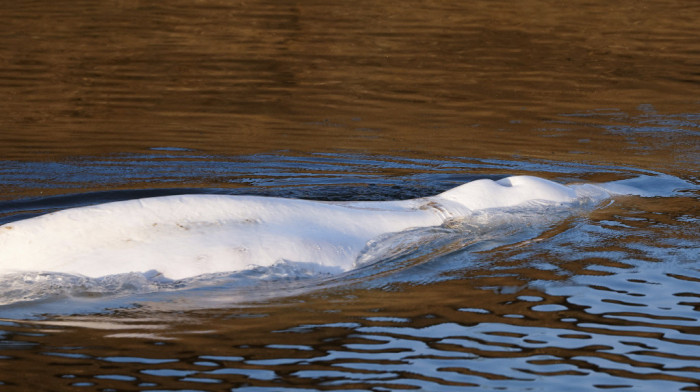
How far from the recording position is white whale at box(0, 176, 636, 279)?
720cm

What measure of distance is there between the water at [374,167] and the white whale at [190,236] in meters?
0.13

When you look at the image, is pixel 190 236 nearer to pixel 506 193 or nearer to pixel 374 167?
pixel 506 193

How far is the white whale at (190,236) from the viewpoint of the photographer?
→ 23.6 ft

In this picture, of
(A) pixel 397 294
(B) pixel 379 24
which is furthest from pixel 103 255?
(B) pixel 379 24

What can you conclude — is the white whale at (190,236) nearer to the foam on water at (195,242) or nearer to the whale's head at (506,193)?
the foam on water at (195,242)

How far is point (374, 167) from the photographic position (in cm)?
1196

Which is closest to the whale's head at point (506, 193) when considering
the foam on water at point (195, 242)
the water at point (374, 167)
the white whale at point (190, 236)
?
the water at point (374, 167)

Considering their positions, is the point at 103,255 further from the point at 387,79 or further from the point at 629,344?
the point at 387,79

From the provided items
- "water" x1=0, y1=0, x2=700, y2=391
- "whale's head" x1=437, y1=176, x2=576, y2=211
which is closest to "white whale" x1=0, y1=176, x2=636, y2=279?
"water" x1=0, y1=0, x2=700, y2=391

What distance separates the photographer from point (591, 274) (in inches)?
317

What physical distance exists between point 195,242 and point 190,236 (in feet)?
0.18

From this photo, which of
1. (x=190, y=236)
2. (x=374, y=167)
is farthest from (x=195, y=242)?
(x=374, y=167)

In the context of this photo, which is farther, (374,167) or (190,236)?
(374,167)

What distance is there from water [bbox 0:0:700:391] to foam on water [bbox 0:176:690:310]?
5 cm
